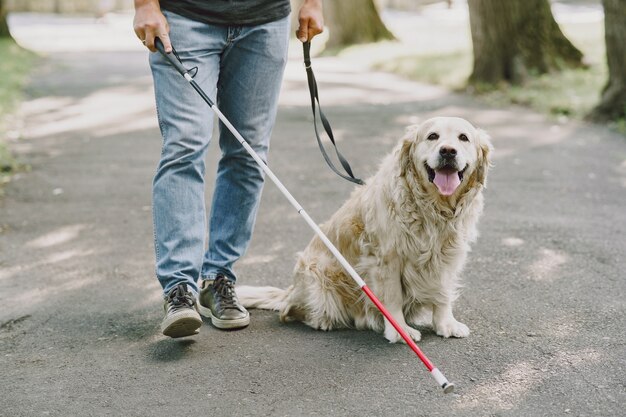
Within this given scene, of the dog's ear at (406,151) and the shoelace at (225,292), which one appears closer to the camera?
the dog's ear at (406,151)

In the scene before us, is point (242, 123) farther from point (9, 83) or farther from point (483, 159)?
point (9, 83)

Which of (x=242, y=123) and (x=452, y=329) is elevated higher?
(x=242, y=123)

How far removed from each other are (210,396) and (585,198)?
15.4 ft

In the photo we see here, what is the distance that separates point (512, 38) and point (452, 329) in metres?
9.62

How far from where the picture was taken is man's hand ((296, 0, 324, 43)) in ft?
14.1

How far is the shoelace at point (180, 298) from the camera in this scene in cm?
379

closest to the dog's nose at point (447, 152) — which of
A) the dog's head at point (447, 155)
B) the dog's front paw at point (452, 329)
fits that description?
the dog's head at point (447, 155)

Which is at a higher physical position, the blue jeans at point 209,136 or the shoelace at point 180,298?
the blue jeans at point 209,136

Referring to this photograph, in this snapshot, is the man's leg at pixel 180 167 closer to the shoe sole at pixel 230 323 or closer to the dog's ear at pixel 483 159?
the shoe sole at pixel 230 323

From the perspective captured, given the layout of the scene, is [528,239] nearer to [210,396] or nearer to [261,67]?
[261,67]

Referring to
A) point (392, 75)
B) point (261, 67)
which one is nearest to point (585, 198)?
point (261, 67)

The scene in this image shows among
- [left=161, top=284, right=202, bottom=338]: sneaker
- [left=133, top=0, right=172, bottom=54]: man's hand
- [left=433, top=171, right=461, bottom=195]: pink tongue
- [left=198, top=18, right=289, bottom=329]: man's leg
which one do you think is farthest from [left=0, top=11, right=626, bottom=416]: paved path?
[left=133, top=0, right=172, bottom=54]: man's hand

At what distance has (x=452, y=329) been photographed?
4121 millimetres

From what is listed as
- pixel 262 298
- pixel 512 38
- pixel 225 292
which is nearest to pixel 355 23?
pixel 512 38
